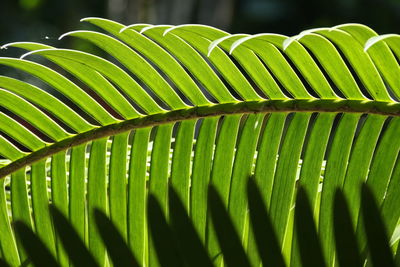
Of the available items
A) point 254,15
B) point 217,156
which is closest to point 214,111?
point 217,156

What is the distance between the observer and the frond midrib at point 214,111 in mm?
806

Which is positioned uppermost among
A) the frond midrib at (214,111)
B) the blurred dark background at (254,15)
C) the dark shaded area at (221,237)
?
the blurred dark background at (254,15)

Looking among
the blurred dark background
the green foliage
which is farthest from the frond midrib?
the blurred dark background

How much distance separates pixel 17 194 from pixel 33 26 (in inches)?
374

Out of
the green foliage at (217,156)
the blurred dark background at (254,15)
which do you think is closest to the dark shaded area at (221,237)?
the green foliage at (217,156)

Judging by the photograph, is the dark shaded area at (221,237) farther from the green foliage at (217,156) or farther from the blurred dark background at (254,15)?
the blurred dark background at (254,15)

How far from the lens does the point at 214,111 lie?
34.1 inches

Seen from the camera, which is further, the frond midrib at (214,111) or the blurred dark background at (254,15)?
the blurred dark background at (254,15)

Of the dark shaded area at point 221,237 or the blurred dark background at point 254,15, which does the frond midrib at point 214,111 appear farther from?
the blurred dark background at point 254,15

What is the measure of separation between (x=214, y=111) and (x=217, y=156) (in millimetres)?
55

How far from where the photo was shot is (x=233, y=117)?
0.86 meters

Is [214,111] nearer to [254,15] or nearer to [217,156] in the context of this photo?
[217,156]

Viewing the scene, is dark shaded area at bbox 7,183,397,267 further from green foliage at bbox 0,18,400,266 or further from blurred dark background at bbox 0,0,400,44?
blurred dark background at bbox 0,0,400,44

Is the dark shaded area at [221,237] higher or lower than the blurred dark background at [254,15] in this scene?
lower
